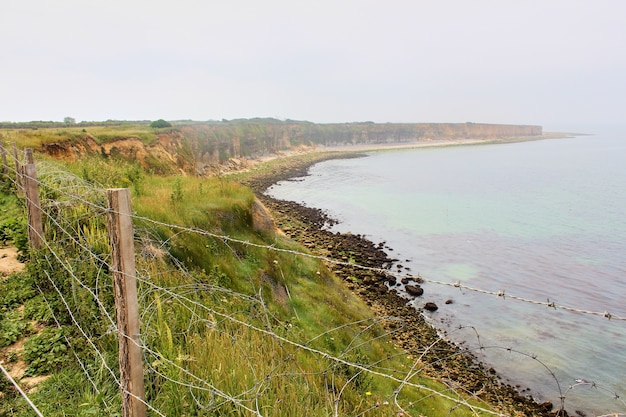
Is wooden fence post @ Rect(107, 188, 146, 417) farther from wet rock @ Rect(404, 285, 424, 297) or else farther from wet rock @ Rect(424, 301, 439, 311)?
wet rock @ Rect(404, 285, 424, 297)

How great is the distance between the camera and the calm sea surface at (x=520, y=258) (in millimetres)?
14586

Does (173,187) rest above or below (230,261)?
above

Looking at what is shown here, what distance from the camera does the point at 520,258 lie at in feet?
87.0

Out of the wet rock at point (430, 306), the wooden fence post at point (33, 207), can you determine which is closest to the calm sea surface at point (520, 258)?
the wet rock at point (430, 306)

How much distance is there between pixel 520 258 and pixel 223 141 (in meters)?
63.8

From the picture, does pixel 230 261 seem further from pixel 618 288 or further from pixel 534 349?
pixel 618 288

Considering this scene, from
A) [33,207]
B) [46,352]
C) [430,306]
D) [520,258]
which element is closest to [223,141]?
[520,258]

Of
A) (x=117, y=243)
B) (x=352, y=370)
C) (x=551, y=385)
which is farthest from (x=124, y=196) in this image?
(x=551, y=385)

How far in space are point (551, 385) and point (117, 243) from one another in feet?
50.4

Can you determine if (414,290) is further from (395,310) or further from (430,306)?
(395,310)

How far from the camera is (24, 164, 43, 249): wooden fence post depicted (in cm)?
709

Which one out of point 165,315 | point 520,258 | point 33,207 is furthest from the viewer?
point 520,258

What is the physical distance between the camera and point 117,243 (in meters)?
3.46

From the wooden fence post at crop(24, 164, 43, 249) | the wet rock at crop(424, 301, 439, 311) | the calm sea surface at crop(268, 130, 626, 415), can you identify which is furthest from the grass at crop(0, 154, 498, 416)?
the wet rock at crop(424, 301, 439, 311)
